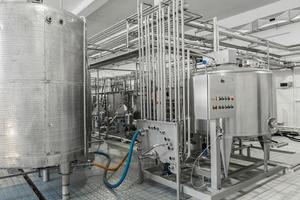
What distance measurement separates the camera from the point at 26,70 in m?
2.00

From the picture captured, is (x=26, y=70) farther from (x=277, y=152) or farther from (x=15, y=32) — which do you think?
(x=277, y=152)

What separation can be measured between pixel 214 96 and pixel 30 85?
5.64 ft

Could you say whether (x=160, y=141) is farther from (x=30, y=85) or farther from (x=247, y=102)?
(x=30, y=85)

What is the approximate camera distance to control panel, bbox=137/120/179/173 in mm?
2205

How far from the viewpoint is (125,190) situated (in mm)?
2506

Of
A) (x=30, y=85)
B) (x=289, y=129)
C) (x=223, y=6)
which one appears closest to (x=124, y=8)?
(x=223, y=6)

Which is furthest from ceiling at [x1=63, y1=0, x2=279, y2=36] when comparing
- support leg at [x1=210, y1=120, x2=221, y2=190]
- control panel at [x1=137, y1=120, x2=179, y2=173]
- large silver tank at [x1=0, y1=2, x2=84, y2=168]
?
support leg at [x1=210, y1=120, x2=221, y2=190]

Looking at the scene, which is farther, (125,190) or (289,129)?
(289,129)

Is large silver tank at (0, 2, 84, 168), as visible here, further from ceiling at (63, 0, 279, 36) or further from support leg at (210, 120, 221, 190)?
ceiling at (63, 0, 279, 36)

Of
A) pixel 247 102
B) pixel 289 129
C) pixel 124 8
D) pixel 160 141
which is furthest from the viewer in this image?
pixel 289 129

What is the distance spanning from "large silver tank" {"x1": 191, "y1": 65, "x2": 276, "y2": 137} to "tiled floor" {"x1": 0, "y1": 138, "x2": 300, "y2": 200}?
627mm

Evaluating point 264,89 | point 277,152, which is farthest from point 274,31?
point 264,89

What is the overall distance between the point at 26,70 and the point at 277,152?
425 cm

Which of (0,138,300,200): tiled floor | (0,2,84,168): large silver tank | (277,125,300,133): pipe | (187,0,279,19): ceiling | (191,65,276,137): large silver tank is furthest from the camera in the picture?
(277,125,300,133): pipe
